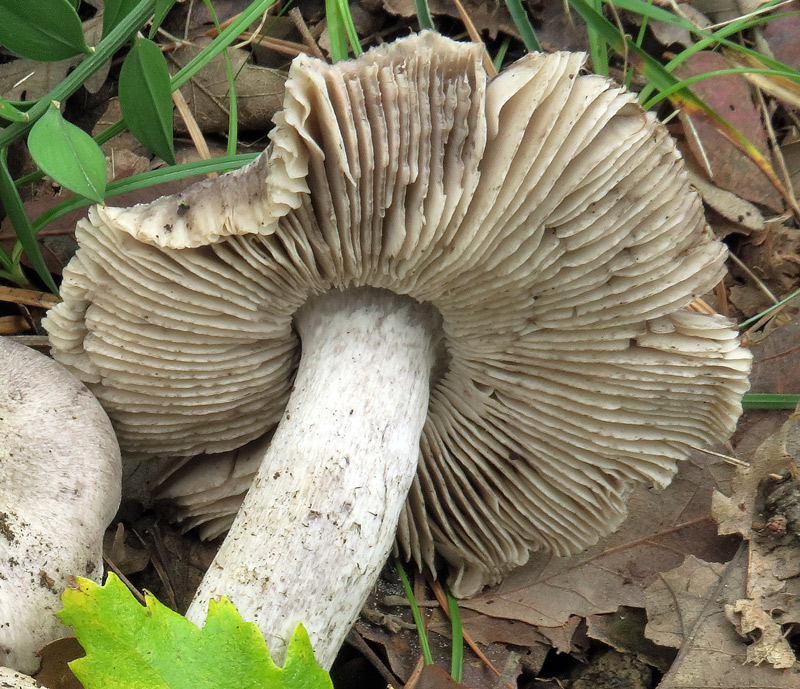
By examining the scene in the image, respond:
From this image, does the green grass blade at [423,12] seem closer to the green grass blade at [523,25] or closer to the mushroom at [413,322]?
the green grass blade at [523,25]

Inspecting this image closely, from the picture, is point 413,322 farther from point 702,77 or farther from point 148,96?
point 702,77

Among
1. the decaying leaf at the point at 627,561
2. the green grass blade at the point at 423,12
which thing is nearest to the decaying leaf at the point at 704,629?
the decaying leaf at the point at 627,561

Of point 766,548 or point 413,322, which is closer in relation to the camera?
point 413,322

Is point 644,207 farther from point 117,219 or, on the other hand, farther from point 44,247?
point 44,247

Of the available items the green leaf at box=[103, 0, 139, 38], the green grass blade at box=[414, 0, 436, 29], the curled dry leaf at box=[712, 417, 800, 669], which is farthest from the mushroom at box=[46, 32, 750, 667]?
the green grass blade at box=[414, 0, 436, 29]

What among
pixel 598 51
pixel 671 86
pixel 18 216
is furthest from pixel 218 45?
pixel 671 86

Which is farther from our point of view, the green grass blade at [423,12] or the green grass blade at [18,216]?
the green grass blade at [423,12]
